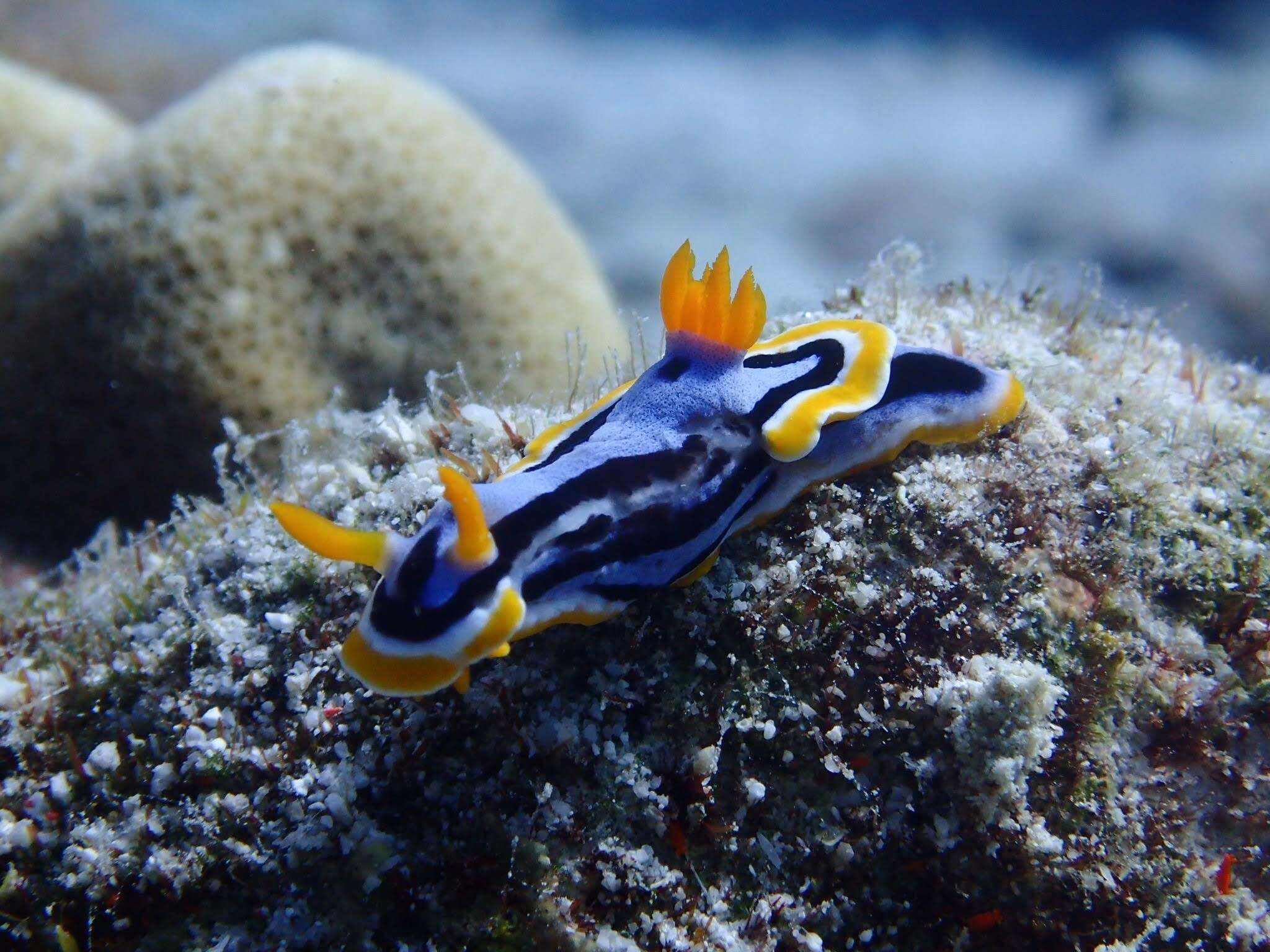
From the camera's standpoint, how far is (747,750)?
2150 millimetres

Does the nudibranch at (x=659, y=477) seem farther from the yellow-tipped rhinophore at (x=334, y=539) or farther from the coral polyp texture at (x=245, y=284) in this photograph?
the coral polyp texture at (x=245, y=284)

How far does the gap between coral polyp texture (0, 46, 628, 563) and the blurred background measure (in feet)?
13.8

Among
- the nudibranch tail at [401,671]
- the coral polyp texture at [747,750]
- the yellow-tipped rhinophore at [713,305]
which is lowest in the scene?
the coral polyp texture at [747,750]

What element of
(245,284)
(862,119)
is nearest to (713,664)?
(245,284)

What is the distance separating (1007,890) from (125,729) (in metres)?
2.72

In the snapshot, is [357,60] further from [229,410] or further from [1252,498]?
[1252,498]

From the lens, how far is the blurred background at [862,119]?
30.3 feet

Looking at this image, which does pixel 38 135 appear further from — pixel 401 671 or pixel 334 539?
pixel 401 671

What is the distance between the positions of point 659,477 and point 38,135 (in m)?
7.05

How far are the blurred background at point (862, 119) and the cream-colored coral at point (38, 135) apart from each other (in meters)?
2.58

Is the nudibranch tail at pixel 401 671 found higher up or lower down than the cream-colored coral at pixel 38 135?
lower down

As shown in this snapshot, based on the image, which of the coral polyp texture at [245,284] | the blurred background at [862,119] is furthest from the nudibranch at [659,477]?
the blurred background at [862,119]

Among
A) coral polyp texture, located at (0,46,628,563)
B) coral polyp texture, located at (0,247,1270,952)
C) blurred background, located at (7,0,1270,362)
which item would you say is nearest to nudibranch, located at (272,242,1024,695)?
coral polyp texture, located at (0,247,1270,952)

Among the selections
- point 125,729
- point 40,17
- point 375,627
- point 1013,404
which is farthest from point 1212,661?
point 40,17
